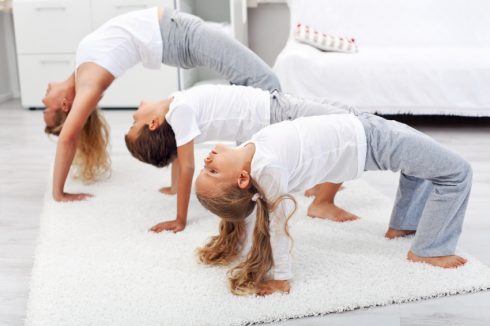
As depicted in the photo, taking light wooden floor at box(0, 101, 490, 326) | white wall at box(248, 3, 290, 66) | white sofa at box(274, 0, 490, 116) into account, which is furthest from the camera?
white wall at box(248, 3, 290, 66)

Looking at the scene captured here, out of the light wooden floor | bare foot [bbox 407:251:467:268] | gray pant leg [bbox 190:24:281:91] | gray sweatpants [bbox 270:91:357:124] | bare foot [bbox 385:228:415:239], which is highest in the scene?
gray pant leg [bbox 190:24:281:91]

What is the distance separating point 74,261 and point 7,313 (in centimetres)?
Result: 24

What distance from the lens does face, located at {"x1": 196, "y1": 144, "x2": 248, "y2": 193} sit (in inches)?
49.4

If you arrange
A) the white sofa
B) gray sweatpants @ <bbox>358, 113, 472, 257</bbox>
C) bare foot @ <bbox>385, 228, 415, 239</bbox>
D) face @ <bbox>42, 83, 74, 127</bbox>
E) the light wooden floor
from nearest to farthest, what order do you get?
the light wooden floor → gray sweatpants @ <bbox>358, 113, 472, 257</bbox> → bare foot @ <bbox>385, 228, 415, 239</bbox> → face @ <bbox>42, 83, 74, 127</bbox> → the white sofa

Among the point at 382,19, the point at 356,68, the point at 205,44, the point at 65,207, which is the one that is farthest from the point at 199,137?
the point at 382,19

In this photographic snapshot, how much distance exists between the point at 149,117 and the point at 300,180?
520 mm

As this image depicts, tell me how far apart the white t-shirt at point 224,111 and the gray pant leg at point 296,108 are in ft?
0.08

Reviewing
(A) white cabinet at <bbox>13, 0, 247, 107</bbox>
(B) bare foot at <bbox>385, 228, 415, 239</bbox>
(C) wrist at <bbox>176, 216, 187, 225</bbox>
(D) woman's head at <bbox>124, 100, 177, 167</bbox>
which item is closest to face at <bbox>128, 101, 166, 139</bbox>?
(D) woman's head at <bbox>124, 100, 177, 167</bbox>

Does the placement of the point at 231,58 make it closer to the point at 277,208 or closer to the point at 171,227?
the point at 171,227

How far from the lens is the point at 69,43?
3406 mm

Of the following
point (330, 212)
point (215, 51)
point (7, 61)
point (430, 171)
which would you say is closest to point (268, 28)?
point (7, 61)

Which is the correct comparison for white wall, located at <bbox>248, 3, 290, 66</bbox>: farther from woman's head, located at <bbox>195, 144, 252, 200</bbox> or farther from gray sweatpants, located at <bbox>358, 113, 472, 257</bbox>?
woman's head, located at <bbox>195, 144, 252, 200</bbox>

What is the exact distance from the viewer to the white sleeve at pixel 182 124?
1.61m

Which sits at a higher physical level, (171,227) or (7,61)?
(7,61)
